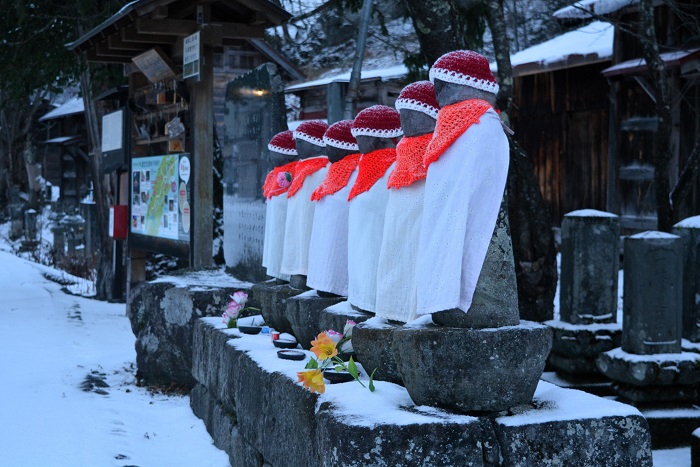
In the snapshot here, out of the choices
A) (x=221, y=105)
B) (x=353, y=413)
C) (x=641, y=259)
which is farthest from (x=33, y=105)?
(x=353, y=413)

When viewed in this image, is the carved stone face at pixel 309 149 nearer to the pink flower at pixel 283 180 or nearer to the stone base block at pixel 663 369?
the pink flower at pixel 283 180

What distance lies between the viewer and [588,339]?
7.09 metres

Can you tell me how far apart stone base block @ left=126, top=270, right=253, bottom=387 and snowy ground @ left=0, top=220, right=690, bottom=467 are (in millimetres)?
276

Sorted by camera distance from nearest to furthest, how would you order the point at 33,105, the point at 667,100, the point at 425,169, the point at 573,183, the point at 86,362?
the point at 425,169
the point at 86,362
the point at 667,100
the point at 573,183
the point at 33,105

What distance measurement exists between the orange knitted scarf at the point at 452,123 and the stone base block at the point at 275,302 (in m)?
2.10

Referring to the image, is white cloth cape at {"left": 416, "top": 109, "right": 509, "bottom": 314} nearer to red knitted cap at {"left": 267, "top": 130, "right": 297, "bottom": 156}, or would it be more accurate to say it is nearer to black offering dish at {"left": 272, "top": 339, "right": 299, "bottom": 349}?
black offering dish at {"left": 272, "top": 339, "right": 299, "bottom": 349}

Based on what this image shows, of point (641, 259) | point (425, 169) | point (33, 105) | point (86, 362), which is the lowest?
point (86, 362)

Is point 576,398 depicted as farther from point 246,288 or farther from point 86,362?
point 86,362

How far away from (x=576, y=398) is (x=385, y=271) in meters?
1.03

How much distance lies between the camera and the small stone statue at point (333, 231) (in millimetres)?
4797

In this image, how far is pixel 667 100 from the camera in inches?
360

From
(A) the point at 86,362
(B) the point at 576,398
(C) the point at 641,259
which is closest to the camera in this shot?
(B) the point at 576,398

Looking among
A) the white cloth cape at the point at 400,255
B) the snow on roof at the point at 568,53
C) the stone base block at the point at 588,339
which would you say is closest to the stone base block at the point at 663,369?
the stone base block at the point at 588,339

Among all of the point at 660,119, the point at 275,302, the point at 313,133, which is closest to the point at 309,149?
the point at 313,133
